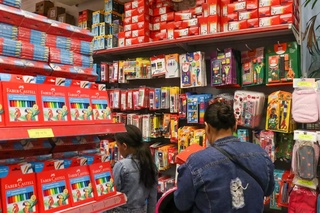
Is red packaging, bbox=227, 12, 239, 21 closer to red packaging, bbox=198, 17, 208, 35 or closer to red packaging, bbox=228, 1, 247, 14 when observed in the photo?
red packaging, bbox=228, 1, 247, 14

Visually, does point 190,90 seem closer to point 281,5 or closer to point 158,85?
point 158,85

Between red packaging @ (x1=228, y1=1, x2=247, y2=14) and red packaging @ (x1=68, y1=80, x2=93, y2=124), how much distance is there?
217cm

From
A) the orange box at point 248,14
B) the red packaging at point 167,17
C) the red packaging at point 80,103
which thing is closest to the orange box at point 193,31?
the red packaging at point 167,17

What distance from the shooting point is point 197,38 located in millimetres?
3314

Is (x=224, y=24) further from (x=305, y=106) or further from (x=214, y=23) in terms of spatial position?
(x=305, y=106)

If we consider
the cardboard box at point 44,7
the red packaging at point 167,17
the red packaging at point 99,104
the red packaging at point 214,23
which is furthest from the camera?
the cardboard box at point 44,7

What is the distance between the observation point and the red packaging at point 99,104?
181 centimetres

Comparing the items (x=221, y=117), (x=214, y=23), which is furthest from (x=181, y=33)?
(x=221, y=117)

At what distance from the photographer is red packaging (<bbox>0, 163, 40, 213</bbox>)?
4.44ft

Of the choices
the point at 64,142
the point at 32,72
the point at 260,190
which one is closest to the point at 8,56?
the point at 32,72

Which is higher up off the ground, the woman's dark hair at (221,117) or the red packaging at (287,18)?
the red packaging at (287,18)

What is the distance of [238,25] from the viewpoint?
3.16 metres

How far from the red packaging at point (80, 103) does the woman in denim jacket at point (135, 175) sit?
2.04 ft

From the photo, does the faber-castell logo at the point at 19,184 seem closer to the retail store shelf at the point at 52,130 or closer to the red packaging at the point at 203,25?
the retail store shelf at the point at 52,130
